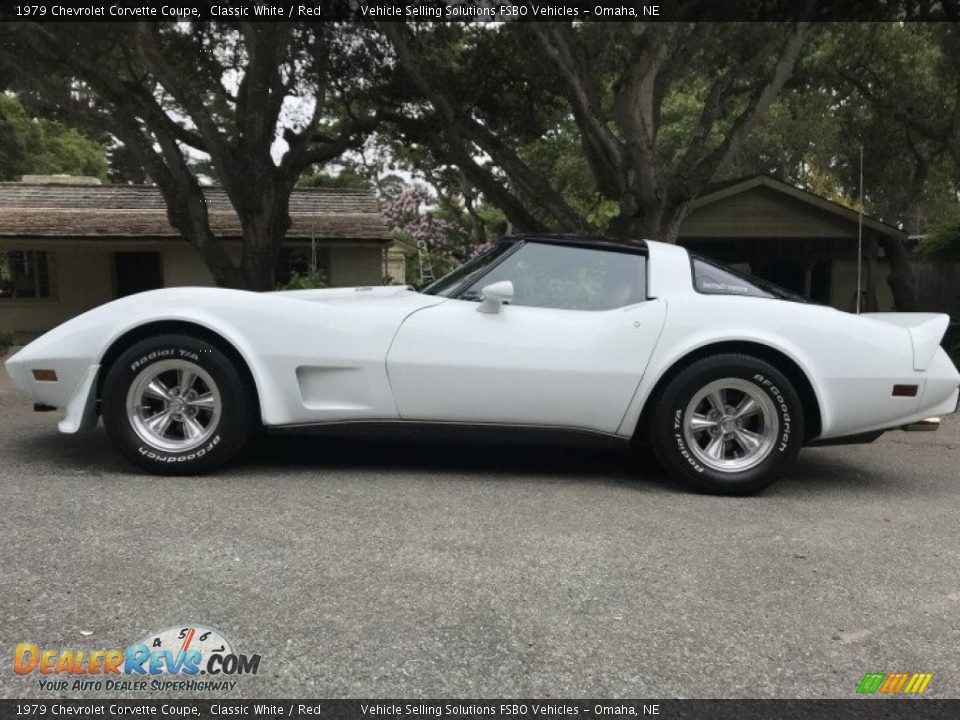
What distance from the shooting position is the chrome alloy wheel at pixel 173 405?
416 cm

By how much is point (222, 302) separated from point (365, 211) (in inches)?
614

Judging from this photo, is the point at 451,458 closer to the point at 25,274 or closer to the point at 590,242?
the point at 590,242

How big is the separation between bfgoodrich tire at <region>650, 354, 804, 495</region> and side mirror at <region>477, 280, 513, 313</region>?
1.00m

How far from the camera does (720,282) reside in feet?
14.4

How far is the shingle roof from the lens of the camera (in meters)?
16.6

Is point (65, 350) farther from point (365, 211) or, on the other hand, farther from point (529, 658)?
point (365, 211)

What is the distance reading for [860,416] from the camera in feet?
13.7

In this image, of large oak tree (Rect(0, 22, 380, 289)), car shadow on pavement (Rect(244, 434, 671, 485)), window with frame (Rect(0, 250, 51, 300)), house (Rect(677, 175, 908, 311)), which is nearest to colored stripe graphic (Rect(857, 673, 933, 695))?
car shadow on pavement (Rect(244, 434, 671, 485))

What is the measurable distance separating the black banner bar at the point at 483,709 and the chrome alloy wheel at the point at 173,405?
225cm

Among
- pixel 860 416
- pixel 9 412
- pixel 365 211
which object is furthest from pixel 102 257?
pixel 860 416

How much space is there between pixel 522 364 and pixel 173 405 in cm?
190

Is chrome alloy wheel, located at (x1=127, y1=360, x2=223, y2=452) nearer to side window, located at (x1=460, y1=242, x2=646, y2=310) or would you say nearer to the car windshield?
the car windshield

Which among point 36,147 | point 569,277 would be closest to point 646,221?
point 569,277

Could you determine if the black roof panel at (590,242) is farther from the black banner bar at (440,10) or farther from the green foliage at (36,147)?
the green foliage at (36,147)
